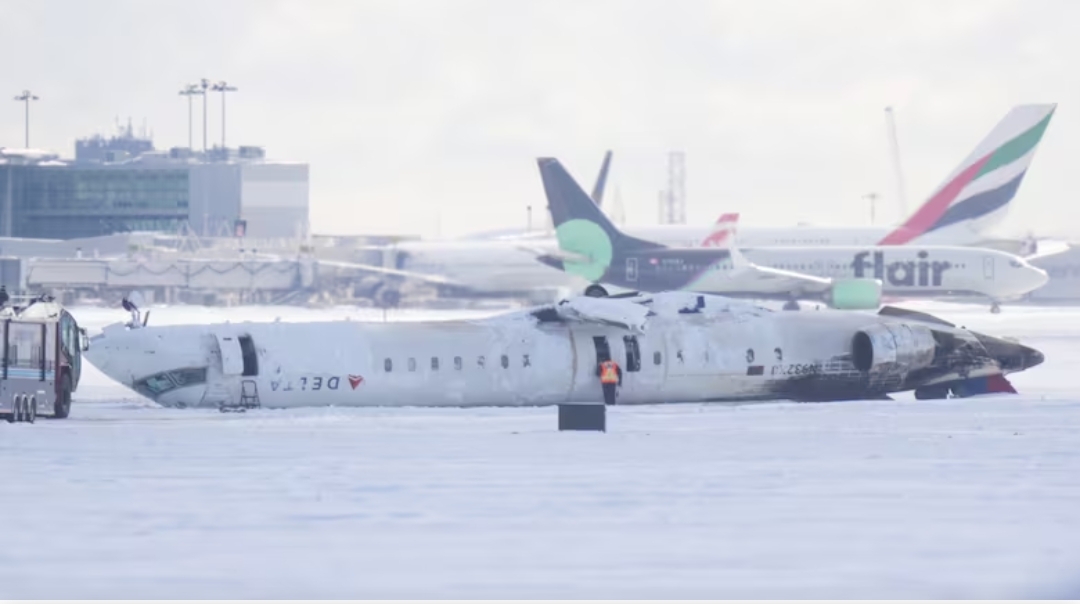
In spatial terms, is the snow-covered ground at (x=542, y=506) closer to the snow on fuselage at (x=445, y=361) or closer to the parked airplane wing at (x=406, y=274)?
the snow on fuselage at (x=445, y=361)

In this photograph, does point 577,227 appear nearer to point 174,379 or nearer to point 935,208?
point 935,208

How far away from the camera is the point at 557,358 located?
34.6 meters

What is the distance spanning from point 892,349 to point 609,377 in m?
6.18

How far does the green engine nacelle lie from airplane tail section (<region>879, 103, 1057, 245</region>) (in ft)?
50.0

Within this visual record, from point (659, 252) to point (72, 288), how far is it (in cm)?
4641

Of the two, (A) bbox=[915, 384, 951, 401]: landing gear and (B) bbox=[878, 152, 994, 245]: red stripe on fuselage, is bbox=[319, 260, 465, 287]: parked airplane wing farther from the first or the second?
(A) bbox=[915, 384, 951, 401]: landing gear

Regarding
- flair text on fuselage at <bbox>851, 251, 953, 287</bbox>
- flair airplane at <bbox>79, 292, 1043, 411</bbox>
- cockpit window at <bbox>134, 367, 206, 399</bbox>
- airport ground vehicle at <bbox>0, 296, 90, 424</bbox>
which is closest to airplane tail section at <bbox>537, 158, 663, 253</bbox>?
flair text on fuselage at <bbox>851, 251, 953, 287</bbox>

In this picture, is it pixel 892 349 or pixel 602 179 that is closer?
pixel 892 349

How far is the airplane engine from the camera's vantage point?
119ft

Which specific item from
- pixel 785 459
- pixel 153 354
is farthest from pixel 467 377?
pixel 785 459

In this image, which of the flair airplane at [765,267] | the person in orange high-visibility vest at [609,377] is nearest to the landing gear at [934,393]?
the person in orange high-visibility vest at [609,377]

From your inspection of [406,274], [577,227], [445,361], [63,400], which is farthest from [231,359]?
[406,274]

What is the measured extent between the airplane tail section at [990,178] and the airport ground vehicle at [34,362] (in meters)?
58.4

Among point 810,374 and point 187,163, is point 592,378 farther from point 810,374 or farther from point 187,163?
point 187,163
